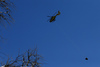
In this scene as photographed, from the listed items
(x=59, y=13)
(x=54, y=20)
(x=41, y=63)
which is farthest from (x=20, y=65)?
(x=59, y=13)

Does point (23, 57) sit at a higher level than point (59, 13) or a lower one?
lower

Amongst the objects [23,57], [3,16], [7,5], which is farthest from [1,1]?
[23,57]

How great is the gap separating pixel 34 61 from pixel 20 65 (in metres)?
0.99

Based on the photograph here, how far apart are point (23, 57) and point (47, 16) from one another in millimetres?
3583

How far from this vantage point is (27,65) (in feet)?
27.0

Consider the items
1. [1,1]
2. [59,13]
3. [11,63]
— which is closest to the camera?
[1,1]

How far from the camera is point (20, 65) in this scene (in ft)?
27.1

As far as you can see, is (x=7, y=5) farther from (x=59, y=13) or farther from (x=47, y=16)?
(x=59, y=13)

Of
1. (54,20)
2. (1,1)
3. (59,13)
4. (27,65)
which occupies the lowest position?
(27,65)

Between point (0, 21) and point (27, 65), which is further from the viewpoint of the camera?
point (27, 65)

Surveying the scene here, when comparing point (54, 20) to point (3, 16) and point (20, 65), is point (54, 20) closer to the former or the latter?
point (20, 65)

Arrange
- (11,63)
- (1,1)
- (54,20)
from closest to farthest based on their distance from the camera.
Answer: (1,1)
(11,63)
(54,20)

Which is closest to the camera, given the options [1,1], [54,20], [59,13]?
[1,1]

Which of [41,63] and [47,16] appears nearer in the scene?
[41,63]
